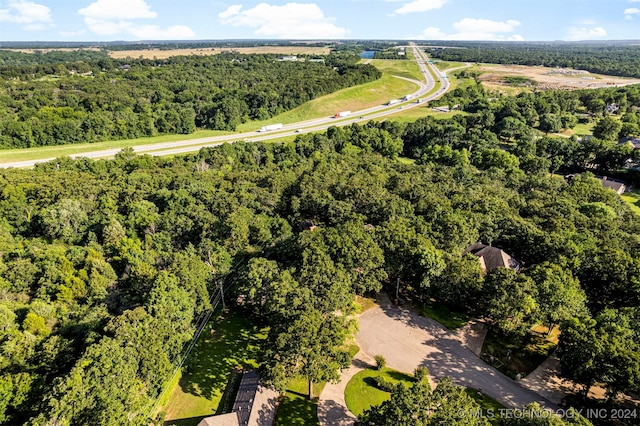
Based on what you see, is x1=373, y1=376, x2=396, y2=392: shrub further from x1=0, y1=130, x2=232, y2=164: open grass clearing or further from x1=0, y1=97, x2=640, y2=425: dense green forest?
x1=0, y1=130, x2=232, y2=164: open grass clearing

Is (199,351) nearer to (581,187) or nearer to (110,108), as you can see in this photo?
(581,187)

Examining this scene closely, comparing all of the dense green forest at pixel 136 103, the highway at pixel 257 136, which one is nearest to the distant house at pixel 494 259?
the highway at pixel 257 136

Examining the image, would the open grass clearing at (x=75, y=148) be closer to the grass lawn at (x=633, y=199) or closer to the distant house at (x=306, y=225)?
the distant house at (x=306, y=225)

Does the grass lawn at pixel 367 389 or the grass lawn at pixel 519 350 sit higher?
A: the grass lawn at pixel 519 350

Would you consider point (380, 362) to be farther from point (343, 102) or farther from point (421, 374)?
point (343, 102)

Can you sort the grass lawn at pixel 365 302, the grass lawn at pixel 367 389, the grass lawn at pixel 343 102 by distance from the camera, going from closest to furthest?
1. the grass lawn at pixel 367 389
2. the grass lawn at pixel 365 302
3. the grass lawn at pixel 343 102

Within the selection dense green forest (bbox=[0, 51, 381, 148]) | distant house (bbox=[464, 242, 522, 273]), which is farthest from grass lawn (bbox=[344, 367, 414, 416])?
dense green forest (bbox=[0, 51, 381, 148])
